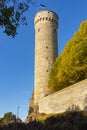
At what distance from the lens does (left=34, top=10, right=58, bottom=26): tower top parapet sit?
1911 inches

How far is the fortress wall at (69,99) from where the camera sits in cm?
2658

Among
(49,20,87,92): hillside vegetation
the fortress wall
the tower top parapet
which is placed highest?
the tower top parapet

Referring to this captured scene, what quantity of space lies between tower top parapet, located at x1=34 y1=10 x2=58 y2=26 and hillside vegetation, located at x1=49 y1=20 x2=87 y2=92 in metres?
9.55

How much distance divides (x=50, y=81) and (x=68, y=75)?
569cm

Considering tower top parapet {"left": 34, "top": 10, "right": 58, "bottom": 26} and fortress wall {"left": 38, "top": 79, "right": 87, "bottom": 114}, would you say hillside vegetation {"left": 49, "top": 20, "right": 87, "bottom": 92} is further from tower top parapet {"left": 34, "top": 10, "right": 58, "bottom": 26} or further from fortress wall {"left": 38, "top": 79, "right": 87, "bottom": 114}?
tower top parapet {"left": 34, "top": 10, "right": 58, "bottom": 26}

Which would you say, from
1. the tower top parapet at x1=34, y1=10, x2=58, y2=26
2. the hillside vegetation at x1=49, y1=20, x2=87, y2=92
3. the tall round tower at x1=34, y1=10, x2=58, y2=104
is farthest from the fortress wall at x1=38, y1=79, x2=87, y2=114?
the tower top parapet at x1=34, y1=10, x2=58, y2=26

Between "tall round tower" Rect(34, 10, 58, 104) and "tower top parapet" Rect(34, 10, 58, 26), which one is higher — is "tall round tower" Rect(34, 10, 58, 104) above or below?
below

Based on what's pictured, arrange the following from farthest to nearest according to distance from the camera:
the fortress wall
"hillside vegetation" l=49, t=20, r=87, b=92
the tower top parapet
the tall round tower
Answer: the tower top parapet → the tall round tower → "hillside vegetation" l=49, t=20, r=87, b=92 → the fortress wall

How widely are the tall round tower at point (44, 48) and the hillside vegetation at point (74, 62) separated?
3091mm

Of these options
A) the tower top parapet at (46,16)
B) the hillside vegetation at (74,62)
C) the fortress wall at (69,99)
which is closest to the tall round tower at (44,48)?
the tower top parapet at (46,16)

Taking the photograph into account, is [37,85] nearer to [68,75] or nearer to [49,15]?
[68,75]

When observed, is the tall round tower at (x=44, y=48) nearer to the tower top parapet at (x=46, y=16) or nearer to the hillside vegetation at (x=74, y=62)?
the tower top parapet at (x=46, y=16)

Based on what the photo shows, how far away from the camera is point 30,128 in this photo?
11344 millimetres

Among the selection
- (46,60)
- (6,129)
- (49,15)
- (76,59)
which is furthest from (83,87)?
(49,15)
